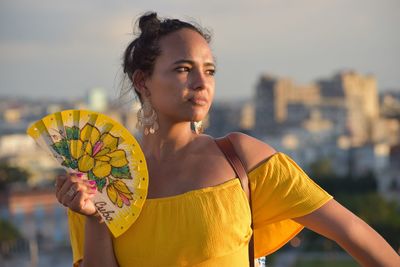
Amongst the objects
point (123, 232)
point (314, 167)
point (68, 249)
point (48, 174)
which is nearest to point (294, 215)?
point (123, 232)

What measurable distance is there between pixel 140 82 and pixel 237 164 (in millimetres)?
219

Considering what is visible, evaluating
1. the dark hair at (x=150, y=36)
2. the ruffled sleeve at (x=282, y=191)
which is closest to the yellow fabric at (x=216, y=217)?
the ruffled sleeve at (x=282, y=191)

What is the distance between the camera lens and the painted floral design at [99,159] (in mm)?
1642

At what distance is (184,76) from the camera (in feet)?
5.63

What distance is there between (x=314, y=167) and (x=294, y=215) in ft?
134

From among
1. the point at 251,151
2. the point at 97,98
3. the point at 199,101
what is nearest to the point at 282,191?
the point at 251,151

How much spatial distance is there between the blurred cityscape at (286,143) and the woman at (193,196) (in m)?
25.5

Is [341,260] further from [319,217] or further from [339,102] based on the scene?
[339,102]

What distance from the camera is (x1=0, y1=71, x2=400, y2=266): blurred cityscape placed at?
3631cm

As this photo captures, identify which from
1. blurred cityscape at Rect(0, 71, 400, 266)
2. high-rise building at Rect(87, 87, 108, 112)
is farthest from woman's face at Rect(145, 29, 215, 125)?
high-rise building at Rect(87, 87, 108, 112)

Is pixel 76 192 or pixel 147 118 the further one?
pixel 147 118

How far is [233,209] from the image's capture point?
165cm

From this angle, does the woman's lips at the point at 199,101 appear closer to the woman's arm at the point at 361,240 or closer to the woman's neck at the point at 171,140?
the woman's neck at the point at 171,140

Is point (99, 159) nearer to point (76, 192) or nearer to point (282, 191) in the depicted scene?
point (76, 192)
